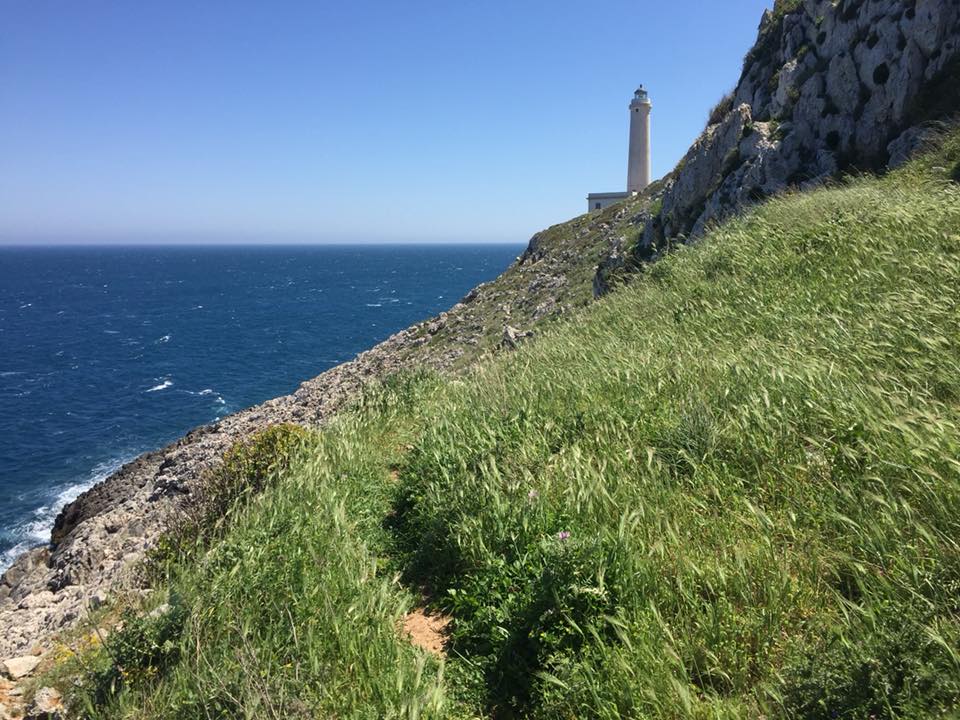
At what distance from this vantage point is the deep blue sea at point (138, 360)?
34.0 metres

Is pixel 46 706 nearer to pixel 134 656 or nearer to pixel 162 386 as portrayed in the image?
pixel 134 656

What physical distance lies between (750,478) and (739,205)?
16.1 m

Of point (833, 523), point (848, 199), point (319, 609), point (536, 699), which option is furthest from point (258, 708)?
point (848, 199)

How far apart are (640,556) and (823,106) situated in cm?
1937

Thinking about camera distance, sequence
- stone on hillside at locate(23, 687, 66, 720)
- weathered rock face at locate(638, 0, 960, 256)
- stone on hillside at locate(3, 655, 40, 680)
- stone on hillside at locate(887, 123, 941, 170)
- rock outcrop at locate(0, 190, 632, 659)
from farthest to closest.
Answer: weathered rock face at locate(638, 0, 960, 256) < stone on hillside at locate(887, 123, 941, 170) < rock outcrop at locate(0, 190, 632, 659) < stone on hillside at locate(3, 655, 40, 680) < stone on hillside at locate(23, 687, 66, 720)

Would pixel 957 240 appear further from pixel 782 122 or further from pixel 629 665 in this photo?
pixel 782 122

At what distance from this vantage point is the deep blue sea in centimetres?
3397

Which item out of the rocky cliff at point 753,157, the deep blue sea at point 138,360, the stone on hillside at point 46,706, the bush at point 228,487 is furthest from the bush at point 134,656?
the deep blue sea at point 138,360

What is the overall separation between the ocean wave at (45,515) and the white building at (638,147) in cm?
5539

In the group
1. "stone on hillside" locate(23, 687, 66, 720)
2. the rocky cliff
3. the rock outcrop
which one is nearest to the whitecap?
the rock outcrop

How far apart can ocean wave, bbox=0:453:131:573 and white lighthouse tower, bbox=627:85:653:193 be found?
58.6 m

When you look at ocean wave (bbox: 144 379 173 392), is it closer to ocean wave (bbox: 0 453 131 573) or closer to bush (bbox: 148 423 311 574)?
ocean wave (bbox: 0 453 131 573)

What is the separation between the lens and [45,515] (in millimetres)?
28031

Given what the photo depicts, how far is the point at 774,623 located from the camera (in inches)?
131
